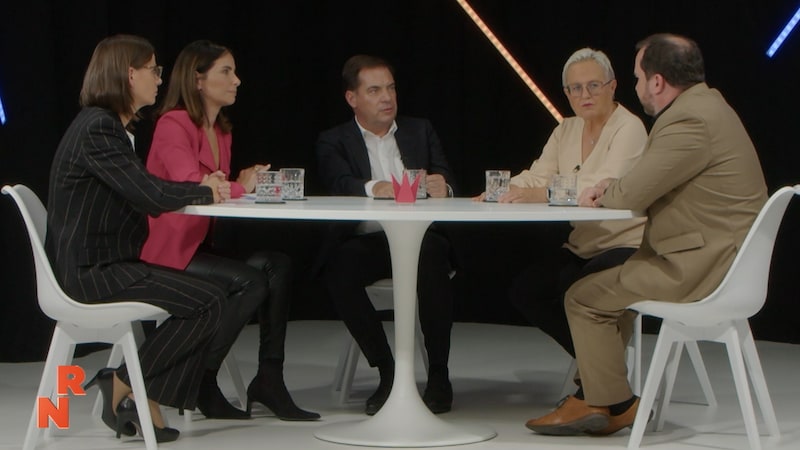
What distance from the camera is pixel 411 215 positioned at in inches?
133

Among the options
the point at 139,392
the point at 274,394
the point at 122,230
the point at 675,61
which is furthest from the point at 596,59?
the point at 139,392

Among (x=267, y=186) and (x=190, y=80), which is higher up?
(x=190, y=80)

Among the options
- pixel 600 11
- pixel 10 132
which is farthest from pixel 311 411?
pixel 600 11

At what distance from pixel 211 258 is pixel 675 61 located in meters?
1.62

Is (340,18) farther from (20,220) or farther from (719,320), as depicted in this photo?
(719,320)

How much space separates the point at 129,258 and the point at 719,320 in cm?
172

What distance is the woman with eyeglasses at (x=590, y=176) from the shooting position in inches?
166

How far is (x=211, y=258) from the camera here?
164 inches

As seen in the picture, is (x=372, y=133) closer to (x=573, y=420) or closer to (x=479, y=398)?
(x=479, y=398)

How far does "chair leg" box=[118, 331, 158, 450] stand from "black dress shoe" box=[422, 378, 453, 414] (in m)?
1.08

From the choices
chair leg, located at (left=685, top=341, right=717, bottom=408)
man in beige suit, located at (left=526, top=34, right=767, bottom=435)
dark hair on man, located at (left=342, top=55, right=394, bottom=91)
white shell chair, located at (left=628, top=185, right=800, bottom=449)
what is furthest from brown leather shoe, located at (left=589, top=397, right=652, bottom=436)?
dark hair on man, located at (left=342, top=55, right=394, bottom=91)

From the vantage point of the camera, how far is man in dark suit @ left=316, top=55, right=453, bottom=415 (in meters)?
4.30

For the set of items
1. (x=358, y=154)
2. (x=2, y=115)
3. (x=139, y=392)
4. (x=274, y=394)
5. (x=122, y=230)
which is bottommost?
(x=274, y=394)

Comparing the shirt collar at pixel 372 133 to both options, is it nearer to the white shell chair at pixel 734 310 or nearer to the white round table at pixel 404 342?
the white round table at pixel 404 342
